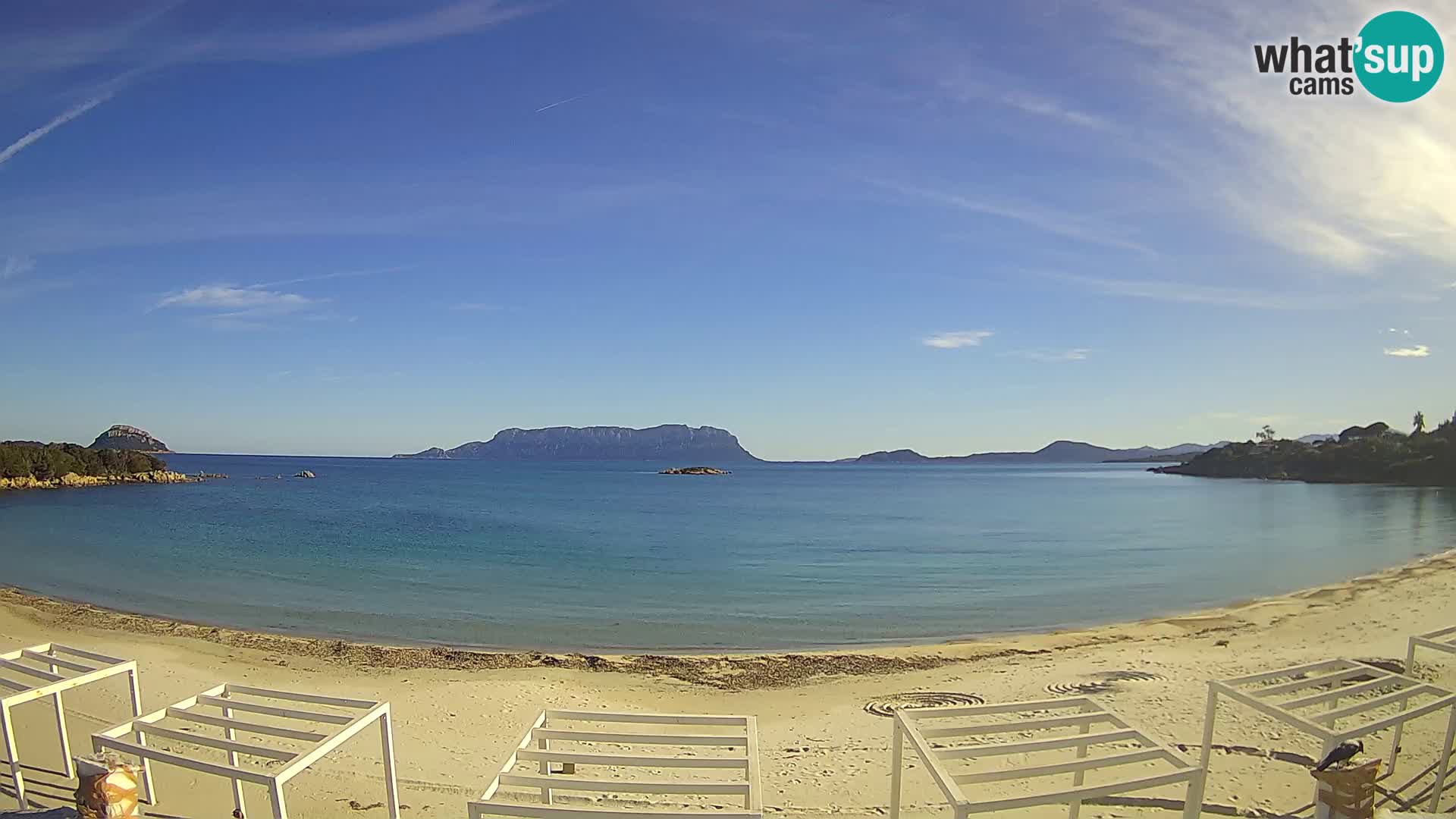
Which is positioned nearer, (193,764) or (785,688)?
(193,764)

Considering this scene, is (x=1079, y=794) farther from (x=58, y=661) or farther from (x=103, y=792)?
(x=58, y=661)

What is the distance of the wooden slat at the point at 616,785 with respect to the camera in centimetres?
390

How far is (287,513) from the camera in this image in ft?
143

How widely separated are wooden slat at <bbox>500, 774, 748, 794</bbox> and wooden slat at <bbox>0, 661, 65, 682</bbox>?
3.87m

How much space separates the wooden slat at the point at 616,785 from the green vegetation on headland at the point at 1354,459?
7763cm

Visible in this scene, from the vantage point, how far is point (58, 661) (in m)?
5.81

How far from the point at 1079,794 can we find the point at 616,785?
7.83 feet

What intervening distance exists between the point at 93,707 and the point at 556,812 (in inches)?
321

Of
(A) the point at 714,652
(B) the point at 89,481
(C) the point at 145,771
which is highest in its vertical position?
(C) the point at 145,771

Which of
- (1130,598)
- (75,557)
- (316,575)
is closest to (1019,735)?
(1130,598)

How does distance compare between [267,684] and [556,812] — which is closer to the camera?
[556,812]

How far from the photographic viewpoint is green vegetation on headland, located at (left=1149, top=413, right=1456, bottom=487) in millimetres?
62562

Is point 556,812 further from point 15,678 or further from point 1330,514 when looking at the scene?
point 1330,514

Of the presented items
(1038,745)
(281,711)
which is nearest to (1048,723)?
(1038,745)
